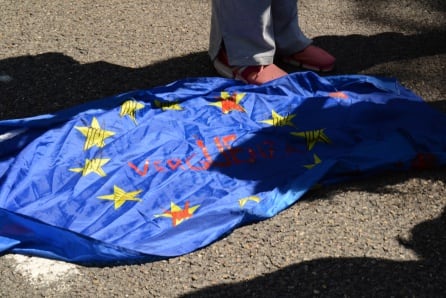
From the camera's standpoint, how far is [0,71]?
3.54 metres

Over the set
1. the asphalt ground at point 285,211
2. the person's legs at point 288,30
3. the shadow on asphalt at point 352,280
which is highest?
the person's legs at point 288,30

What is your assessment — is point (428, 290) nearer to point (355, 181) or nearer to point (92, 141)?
point (355, 181)

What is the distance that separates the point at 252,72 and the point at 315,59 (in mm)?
332

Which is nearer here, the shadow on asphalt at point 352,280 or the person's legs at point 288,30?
the shadow on asphalt at point 352,280

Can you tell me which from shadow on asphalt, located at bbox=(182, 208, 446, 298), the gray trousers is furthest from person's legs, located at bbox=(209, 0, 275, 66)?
shadow on asphalt, located at bbox=(182, 208, 446, 298)

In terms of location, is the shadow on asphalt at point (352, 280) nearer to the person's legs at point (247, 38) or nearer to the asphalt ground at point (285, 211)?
the asphalt ground at point (285, 211)

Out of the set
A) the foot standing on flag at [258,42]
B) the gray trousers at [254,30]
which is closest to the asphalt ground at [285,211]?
the foot standing on flag at [258,42]

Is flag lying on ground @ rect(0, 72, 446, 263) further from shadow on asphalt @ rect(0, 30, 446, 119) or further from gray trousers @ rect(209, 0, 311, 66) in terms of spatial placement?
shadow on asphalt @ rect(0, 30, 446, 119)

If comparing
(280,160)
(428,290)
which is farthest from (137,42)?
(428,290)

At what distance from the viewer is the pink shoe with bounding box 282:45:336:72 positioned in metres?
3.46

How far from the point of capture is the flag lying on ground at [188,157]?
2400 mm

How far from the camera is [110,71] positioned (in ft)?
11.6

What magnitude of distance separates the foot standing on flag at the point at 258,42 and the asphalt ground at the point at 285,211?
135mm

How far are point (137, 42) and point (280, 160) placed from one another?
1364 mm
